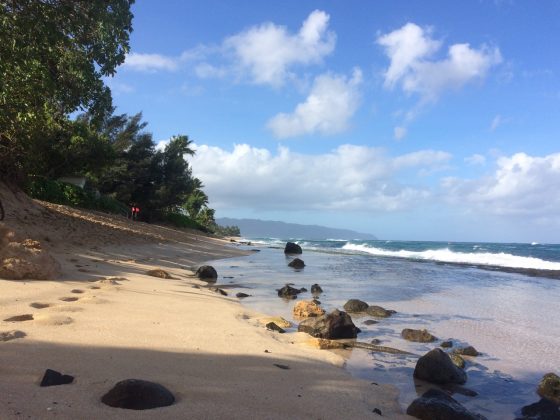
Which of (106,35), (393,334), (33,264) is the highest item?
(106,35)

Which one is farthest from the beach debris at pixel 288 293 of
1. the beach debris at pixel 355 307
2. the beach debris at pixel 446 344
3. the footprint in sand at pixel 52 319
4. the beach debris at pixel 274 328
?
the footprint in sand at pixel 52 319

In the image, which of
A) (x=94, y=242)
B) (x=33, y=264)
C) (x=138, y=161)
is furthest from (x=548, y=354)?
(x=138, y=161)

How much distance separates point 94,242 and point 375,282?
35.0 feet

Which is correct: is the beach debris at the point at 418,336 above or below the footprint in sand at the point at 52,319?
below

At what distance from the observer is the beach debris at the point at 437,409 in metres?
3.94

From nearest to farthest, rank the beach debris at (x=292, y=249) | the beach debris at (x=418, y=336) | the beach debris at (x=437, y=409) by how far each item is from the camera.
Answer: the beach debris at (x=437, y=409), the beach debris at (x=418, y=336), the beach debris at (x=292, y=249)

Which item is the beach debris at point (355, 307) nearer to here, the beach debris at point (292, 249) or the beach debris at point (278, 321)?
the beach debris at point (278, 321)

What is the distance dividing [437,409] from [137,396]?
266cm

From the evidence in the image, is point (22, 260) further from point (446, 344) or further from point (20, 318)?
point (446, 344)

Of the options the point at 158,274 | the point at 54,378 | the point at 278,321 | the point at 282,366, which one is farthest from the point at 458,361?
the point at 158,274

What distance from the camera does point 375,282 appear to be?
55.0 feet

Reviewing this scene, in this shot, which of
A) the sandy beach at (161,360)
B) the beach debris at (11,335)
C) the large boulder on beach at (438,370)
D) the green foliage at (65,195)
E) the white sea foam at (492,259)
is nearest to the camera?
the sandy beach at (161,360)

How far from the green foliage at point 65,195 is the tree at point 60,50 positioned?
14094 millimetres

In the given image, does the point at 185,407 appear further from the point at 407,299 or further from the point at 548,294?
the point at 548,294
